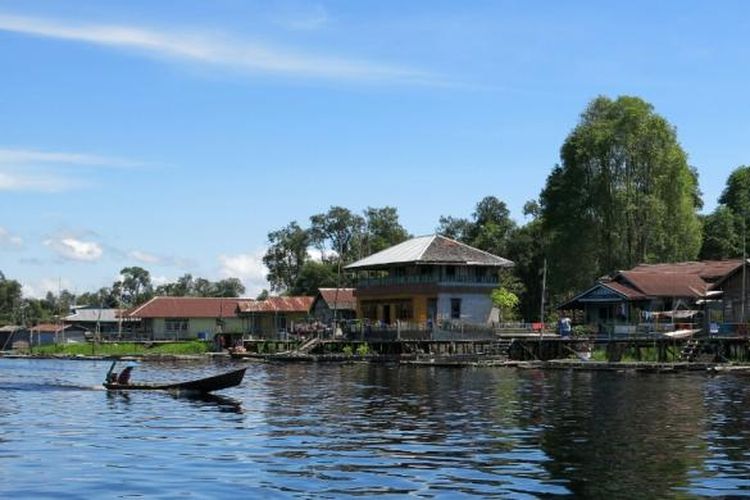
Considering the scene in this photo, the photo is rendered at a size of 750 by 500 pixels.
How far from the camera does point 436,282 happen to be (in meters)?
83.7

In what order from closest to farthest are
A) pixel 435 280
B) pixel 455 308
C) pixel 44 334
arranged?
pixel 435 280 → pixel 455 308 → pixel 44 334

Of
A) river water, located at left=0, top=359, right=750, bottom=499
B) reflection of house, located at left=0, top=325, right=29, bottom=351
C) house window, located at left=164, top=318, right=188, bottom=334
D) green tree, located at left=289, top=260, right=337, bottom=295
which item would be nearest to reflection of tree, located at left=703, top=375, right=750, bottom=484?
river water, located at left=0, top=359, right=750, bottom=499

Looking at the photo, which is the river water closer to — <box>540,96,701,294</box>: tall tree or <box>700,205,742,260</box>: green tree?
<box>540,96,701,294</box>: tall tree

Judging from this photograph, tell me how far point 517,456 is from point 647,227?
66.3m

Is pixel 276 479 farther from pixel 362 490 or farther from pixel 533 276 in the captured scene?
pixel 533 276

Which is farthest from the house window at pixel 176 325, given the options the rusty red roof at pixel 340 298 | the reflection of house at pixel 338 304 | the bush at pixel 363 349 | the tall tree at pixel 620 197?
the tall tree at pixel 620 197

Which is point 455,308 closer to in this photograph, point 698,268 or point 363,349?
point 363,349

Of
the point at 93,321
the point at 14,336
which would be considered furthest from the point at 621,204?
the point at 14,336

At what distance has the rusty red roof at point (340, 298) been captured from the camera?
4067 inches

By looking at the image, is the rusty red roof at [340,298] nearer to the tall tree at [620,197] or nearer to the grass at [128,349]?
the grass at [128,349]

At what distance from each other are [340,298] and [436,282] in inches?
887

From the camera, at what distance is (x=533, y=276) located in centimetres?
10738

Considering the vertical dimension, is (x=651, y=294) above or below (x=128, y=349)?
above

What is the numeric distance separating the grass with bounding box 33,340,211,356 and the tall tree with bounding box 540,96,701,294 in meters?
39.0
